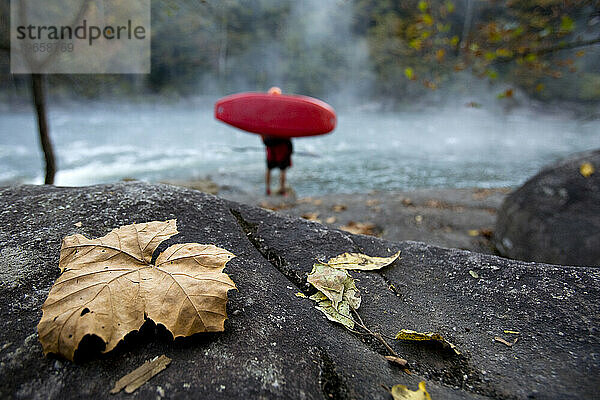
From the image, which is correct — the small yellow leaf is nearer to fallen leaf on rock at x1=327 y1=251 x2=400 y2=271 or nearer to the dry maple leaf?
fallen leaf on rock at x1=327 y1=251 x2=400 y2=271

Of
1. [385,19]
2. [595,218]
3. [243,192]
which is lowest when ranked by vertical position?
[243,192]

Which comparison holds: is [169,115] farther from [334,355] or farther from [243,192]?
[334,355]

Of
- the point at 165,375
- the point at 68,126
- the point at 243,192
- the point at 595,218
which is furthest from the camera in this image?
the point at 68,126

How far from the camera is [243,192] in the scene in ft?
14.8

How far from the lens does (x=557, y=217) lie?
2162mm

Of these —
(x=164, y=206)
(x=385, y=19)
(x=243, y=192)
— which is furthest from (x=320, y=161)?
(x=385, y=19)

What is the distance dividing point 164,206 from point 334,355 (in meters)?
0.51

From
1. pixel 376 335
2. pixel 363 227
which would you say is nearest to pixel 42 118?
pixel 363 227

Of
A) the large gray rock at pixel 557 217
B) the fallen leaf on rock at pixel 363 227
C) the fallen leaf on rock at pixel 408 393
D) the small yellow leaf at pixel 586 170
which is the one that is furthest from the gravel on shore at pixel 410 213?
the fallen leaf on rock at pixel 408 393

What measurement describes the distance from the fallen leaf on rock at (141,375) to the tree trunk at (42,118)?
9.36ft

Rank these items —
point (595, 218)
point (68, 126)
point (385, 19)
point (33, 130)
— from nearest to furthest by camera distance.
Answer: point (595, 218) → point (33, 130) → point (68, 126) → point (385, 19)

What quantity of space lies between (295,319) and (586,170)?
251cm

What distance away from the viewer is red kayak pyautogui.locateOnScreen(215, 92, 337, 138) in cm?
346

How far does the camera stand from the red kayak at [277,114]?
3461mm
